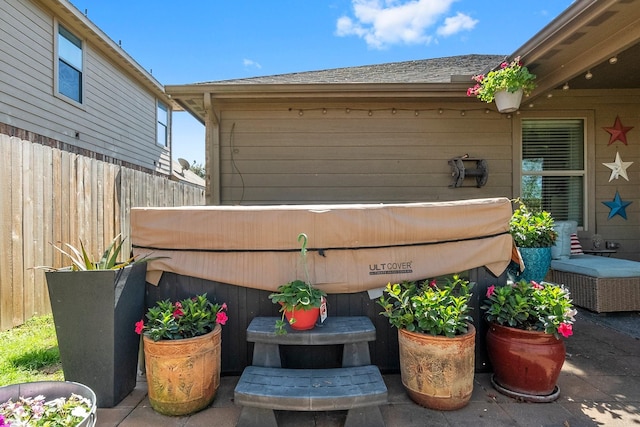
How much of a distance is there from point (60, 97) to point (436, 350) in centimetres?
749

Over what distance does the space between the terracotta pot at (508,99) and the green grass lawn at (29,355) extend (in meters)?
4.69

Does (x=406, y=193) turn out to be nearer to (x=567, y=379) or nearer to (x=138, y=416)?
(x=567, y=379)

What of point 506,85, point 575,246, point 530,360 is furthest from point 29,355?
point 575,246

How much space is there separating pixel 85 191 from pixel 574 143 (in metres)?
6.44

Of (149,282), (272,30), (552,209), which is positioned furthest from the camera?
(272,30)

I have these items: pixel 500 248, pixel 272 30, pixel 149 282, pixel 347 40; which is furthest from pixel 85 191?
pixel 347 40

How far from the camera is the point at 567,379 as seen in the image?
2.35 meters

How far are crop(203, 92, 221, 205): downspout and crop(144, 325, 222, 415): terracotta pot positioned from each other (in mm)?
2495

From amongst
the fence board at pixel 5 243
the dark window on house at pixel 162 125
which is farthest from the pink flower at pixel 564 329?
the dark window on house at pixel 162 125

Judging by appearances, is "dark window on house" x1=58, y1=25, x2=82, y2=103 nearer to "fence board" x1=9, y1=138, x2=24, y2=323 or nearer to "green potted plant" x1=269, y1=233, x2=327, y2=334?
"fence board" x1=9, y1=138, x2=24, y2=323

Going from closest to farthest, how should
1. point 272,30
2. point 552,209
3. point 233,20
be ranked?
1. point 552,209
2. point 233,20
3. point 272,30

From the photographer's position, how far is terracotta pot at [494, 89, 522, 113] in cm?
363

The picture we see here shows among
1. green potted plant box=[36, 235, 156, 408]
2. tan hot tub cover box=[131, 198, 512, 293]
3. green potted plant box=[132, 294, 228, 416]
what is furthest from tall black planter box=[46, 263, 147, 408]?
tan hot tub cover box=[131, 198, 512, 293]

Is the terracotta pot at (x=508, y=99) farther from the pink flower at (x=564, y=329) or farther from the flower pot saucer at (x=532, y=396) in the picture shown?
the flower pot saucer at (x=532, y=396)
